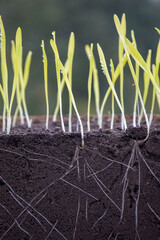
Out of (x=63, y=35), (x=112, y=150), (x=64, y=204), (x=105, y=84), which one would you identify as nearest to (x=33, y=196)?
(x=64, y=204)

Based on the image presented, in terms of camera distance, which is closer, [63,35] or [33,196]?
[33,196]

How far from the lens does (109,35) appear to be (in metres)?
2.90

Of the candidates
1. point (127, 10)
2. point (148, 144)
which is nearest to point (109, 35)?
point (127, 10)

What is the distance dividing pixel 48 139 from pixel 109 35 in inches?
99.6

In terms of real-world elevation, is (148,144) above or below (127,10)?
below

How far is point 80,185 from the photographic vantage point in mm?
572

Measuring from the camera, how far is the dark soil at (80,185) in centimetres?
57

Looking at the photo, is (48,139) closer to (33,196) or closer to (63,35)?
(33,196)

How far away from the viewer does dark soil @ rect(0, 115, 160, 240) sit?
22.3 inches

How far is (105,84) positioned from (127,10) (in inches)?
32.9

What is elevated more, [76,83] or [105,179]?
[76,83]

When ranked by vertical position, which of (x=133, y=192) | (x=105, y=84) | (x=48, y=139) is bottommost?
(x=133, y=192)

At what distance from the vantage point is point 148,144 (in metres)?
0.56

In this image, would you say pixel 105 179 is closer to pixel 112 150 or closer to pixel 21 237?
pixel 112 150
